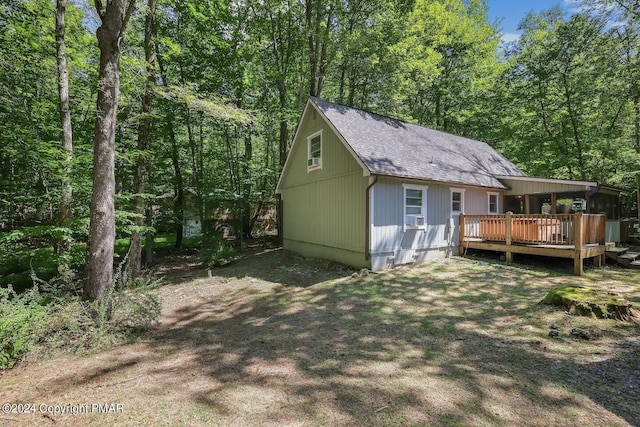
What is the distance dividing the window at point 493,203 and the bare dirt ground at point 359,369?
232 inches

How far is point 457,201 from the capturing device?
11234 mm

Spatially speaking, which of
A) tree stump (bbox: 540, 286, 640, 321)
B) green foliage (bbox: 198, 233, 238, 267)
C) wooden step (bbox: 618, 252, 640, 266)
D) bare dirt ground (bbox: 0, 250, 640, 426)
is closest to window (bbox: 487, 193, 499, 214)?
wooden step (bbox: 618, 252, 640, 266)

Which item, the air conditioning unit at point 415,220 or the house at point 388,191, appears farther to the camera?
the air conditioning unit at point 415,220

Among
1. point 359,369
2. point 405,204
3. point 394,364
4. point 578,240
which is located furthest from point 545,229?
point 359,369

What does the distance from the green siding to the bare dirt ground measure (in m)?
3.32

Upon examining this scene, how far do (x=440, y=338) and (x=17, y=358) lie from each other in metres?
5.71

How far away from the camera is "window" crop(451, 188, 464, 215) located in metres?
11.0

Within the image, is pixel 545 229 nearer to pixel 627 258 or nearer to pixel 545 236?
pixel 545 236

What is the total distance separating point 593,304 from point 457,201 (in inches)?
264

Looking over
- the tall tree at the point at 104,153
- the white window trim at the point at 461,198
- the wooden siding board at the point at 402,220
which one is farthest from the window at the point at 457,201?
the tall tree at the point at 104,153

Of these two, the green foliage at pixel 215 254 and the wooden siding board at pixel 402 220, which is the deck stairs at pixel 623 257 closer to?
the wooden siding board at pixel 402 220

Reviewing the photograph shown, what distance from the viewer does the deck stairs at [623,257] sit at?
9317 mm

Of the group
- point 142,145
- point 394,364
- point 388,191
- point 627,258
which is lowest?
point 394,364

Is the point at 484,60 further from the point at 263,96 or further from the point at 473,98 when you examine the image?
the point at 263,96
